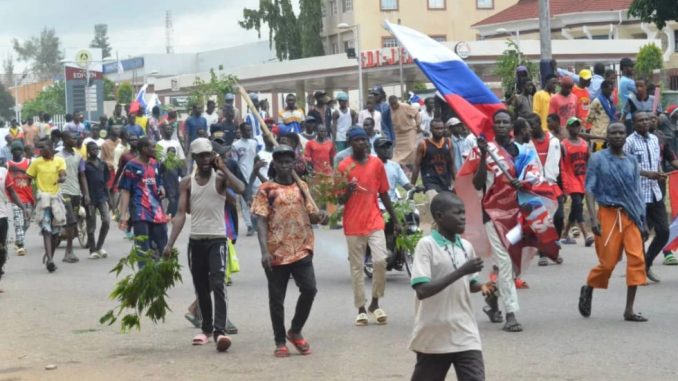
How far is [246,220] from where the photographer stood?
21969 mm

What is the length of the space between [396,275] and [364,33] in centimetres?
5858

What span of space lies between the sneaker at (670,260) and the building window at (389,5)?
5947 centimetres

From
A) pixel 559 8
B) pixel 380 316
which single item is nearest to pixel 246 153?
pixel 380 316

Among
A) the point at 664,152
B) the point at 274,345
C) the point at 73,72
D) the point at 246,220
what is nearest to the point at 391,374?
the point at 274,345

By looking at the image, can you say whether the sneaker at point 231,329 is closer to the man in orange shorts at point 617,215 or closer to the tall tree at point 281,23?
the man in orange shorts at point 617,215

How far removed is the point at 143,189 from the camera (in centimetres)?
1455

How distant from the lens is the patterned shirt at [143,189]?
1428cm

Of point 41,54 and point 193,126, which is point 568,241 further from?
point 41,54

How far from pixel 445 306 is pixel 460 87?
18.5 ft

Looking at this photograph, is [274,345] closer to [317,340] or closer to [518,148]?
[317,340]

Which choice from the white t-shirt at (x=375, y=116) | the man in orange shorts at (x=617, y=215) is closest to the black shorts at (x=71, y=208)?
the white t-shirt at (x=375, y=116)

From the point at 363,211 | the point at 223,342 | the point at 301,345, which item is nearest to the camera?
the point at 301,345

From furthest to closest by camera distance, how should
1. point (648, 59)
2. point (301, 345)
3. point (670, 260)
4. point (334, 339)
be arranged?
point (648, 59) → point (670, 260) → point (334, 339) → point (301, 345)

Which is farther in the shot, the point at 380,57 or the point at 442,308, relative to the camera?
the point at 380,57
